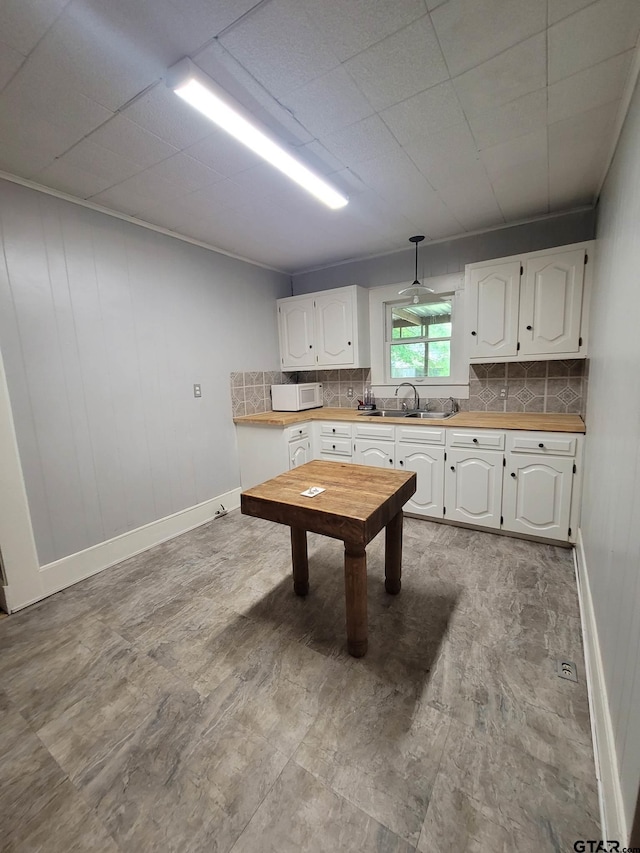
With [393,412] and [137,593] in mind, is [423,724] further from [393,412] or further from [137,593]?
[393,412]

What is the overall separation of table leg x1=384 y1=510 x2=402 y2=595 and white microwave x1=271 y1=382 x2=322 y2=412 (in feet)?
6.57

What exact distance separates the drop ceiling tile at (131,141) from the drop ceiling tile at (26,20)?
0.38 m

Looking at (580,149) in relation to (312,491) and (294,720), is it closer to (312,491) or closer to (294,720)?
(312,491)

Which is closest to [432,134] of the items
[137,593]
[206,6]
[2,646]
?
[206,6]

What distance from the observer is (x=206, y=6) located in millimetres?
1094

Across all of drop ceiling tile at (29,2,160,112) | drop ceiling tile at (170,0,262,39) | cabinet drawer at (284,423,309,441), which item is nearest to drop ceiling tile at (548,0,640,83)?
drop ceiling tile at (170,0,262,39)

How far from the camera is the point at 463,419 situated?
2943 mm

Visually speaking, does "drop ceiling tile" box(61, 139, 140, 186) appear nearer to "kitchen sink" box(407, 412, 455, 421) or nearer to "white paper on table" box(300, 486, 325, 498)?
"white paper on table" box(300, 486, 325, 498)

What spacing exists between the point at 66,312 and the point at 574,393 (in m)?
3.89

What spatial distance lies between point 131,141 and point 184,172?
1.05 feet

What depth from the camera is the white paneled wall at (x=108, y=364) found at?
207cm

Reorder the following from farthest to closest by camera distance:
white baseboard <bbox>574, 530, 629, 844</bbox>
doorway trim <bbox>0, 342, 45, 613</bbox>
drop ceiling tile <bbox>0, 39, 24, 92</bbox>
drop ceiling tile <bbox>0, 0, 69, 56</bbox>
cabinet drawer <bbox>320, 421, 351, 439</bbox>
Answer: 1. cabinet drawer <bbox>320, 421, 351, 439</bbox>
2. doorway trim <bbox>0, 342, 45, 613</bbox>
3. drop ceiling tile <bbox>0, 39, 24, 92</bbox>
4. drop ceiling tile <bbox>0, 0, 69, 56</bbox>
5. white baseboard <bbox>574, 530, 629, 844</bbox>

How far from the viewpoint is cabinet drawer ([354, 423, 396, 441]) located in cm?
313

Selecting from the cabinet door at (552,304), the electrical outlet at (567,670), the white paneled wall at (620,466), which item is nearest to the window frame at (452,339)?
the cabinet door at (552,304)
